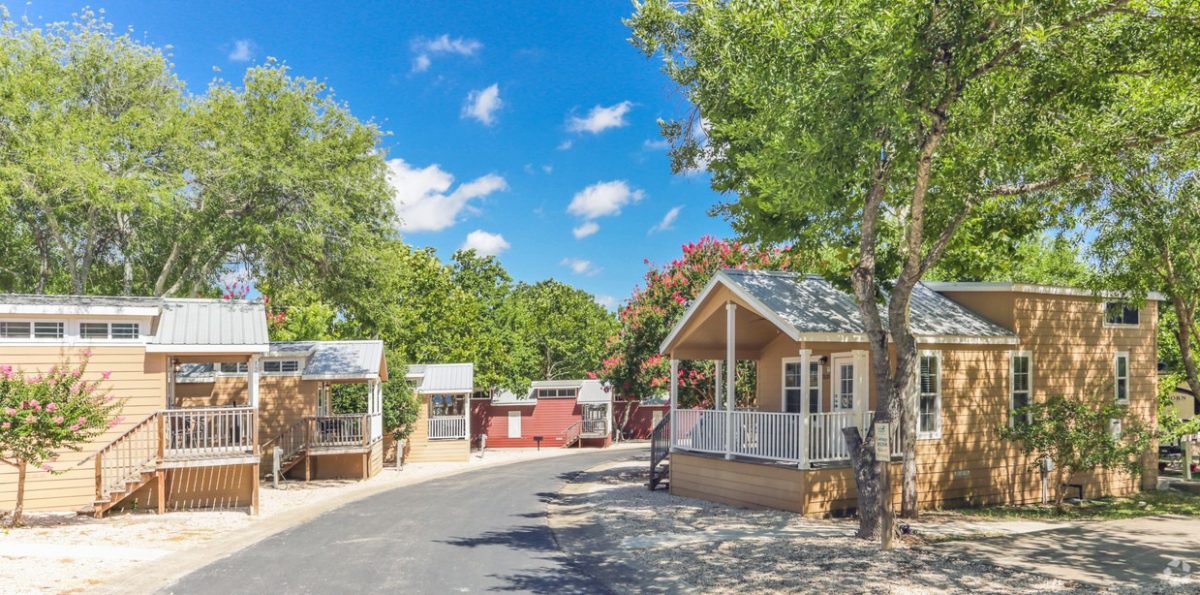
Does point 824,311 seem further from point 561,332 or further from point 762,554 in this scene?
point 561,332

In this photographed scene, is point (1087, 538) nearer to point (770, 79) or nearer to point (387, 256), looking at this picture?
point (770, 79)

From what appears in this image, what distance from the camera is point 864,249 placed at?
12.6 metres

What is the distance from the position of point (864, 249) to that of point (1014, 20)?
12.0 ft

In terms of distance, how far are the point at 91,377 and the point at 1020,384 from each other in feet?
63.1

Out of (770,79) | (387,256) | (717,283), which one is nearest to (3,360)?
(387,256)

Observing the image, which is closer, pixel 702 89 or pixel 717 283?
pixel 702 89

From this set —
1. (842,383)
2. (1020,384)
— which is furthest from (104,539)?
(1020,384)

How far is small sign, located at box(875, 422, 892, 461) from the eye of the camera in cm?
1177

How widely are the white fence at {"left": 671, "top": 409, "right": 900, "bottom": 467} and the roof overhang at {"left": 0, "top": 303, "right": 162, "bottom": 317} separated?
11887mm

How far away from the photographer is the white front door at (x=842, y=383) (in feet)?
57.5

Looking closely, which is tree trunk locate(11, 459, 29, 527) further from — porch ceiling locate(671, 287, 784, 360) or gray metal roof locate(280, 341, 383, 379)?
porch ceiling locate(671, 287, 784, 360)

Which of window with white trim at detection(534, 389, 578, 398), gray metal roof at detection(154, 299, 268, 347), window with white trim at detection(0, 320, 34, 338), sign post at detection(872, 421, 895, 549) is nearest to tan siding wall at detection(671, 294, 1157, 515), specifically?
sign post at detection(872, 421, 895, 549)

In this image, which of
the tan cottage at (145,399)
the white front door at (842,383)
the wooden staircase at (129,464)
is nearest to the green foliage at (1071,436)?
the white front door at (842,383)

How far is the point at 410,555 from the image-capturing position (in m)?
12.7
